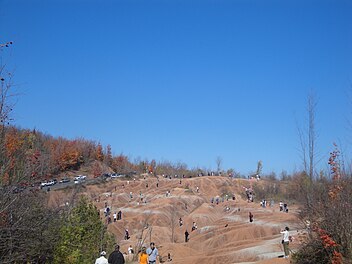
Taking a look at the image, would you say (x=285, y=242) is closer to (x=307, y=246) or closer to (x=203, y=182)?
(x=307, y=246)

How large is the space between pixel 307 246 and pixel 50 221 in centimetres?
896

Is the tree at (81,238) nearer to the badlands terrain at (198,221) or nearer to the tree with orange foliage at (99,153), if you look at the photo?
the badlands terrain at (198,221)

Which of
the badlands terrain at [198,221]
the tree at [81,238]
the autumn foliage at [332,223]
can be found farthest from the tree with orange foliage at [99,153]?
the autumn foliage at [332,223]

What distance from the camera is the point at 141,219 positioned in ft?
170

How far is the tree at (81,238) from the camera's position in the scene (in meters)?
12.1

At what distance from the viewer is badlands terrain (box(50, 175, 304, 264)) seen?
1046 inches

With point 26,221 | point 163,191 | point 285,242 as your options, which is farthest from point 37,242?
point 163,191

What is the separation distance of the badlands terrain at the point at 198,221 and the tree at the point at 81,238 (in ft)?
4.76

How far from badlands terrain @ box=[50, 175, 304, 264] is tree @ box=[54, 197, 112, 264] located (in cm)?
145

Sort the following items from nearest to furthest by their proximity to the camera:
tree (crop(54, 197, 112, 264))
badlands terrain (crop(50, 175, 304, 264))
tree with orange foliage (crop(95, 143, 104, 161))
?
tree (crop(54, 197, 112, 264))
badlands terrain (crop(50, 175, 304, 264))
tree with orange foliage (crop(95, 143, 104, 161))

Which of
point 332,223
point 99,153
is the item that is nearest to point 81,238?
point 332,223

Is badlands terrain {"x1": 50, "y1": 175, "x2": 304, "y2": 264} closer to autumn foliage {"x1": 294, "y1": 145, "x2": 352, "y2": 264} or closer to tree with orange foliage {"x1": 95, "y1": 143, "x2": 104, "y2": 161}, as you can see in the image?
autumn foliage {"x1": 294, "y1": 145, "x2": 352, "y2": 264}

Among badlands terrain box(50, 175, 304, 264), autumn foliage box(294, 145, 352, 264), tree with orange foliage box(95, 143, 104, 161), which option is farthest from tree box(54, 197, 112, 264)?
tree with orange foliage box(95, 143, 104, 161)

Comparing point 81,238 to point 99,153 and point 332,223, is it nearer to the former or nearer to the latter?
point 332,223
